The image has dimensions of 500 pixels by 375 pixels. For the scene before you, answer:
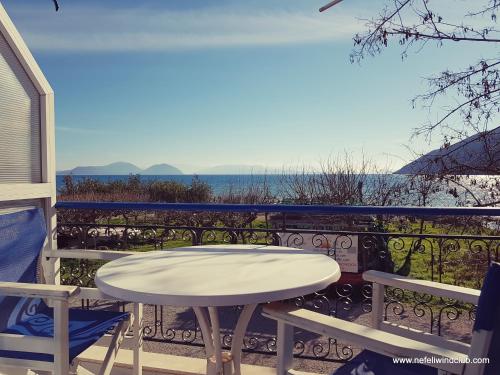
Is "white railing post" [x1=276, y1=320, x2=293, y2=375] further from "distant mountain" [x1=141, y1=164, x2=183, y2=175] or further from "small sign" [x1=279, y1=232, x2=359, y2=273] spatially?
"distant mountain" [x1=141, y1=164, x2=183, y2=175]

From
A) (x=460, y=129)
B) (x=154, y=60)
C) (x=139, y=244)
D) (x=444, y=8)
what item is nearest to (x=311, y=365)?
(x=460, y=129)

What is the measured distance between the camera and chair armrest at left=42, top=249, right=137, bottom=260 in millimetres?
2297

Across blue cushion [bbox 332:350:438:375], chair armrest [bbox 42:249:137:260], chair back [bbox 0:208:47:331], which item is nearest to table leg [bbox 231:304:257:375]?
blue cushion [bbox 332:350:438:375]

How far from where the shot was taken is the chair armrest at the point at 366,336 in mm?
1165

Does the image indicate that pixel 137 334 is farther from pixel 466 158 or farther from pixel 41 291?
pixel 466 158

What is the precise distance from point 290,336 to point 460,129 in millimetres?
4655

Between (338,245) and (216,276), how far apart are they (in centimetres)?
246

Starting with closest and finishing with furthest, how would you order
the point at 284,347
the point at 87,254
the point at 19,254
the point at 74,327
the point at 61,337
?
1. the point at 284,347
2. the point at 61,337
3. the point at 74,327
4. the point at 19,254
5. the point at 87,254

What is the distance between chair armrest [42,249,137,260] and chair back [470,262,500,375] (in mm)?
1640

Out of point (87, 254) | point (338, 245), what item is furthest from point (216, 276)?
point (338, 245)

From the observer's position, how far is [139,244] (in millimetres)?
9961

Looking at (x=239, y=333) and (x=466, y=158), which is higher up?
(x=466, y=158)

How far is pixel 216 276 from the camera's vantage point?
164 centimetres

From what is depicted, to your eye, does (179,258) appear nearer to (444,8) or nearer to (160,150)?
(444,8)
